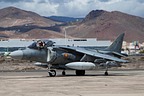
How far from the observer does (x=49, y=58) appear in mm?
32406

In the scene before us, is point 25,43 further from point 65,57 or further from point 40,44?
point 40,44

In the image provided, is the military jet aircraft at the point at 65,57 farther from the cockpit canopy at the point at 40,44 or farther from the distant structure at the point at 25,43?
the distant structure at the point at 25,43

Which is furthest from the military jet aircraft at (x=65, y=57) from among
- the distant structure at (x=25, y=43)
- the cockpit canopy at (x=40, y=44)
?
the distant structure at (x=25, y=43)

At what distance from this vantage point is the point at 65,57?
32.9 metres

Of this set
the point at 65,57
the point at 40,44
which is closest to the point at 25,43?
the point at 65,57

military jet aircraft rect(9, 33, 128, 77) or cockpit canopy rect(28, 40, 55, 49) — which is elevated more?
cockpit canopy rect(28, 40, 55, 49)

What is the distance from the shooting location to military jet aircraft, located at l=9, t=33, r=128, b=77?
104ft

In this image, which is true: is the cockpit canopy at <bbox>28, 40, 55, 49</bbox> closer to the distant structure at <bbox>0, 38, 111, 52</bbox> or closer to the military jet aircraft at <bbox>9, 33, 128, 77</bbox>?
the military jet aircraft at <bbox>9, 33, 128, 77</bbox>

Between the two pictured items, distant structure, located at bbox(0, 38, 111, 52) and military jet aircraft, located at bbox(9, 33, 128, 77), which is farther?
distant structure, located at bbox(0, 38, 111, 52)

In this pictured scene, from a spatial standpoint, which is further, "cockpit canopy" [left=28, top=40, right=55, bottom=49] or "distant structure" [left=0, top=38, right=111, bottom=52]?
"distant structure" [left=0, top=38, right=111, bottom=52]

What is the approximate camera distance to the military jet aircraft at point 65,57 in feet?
104

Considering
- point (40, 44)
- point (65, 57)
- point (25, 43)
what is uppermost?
point (40, 44)

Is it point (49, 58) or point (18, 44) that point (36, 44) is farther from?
point (18, 44)

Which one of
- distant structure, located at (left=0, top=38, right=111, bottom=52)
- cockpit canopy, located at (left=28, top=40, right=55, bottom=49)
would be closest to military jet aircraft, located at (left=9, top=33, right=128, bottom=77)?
cockpit canopy, located at (left=28, top=40, right=55, bottom=49)
